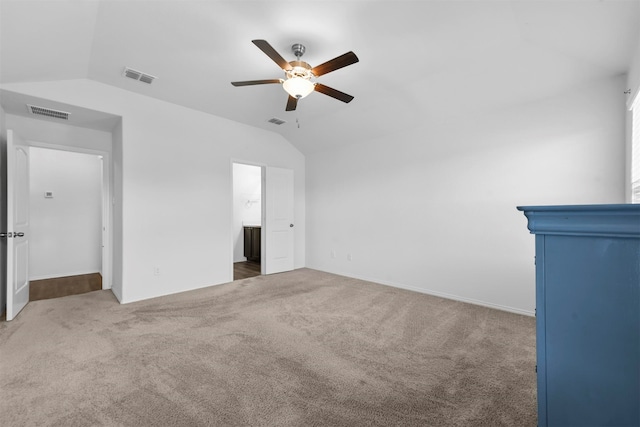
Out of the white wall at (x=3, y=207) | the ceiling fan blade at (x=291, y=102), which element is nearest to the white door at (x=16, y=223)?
the white wall at (x=3, y=207)

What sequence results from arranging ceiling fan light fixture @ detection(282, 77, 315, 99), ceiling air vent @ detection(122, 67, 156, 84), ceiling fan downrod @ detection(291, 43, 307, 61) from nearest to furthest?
ceiling fan light fixture @ detection(282, 77, 315, 99), ceiling fan downrod @ detection(291, 43, 307, 61), ceiling air vent @ detection(122, 67, 156, 84)

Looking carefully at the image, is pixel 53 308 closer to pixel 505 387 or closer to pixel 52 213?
pixel 52 213

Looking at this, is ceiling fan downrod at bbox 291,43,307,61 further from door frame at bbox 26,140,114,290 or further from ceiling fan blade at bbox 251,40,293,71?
door frame at bbox 26,140,114,290

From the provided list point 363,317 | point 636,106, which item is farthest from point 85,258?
point 636,106

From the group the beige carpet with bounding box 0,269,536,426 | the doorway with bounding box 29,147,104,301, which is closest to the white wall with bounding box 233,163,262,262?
the doorway with bounding box 29,147,104,301

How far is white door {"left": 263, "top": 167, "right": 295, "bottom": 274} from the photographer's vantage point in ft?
18.0

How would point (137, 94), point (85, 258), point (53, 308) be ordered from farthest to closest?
point (85, 258) → point (137, 94) → point (53, 308)

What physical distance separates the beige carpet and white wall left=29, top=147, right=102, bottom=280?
1.89m

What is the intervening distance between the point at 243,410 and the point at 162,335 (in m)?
1.47

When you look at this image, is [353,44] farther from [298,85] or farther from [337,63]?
[298,85]

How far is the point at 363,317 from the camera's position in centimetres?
328

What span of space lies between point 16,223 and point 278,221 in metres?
3.56

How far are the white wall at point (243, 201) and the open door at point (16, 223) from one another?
360 cm

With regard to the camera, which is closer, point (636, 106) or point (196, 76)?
point (636, 106)
